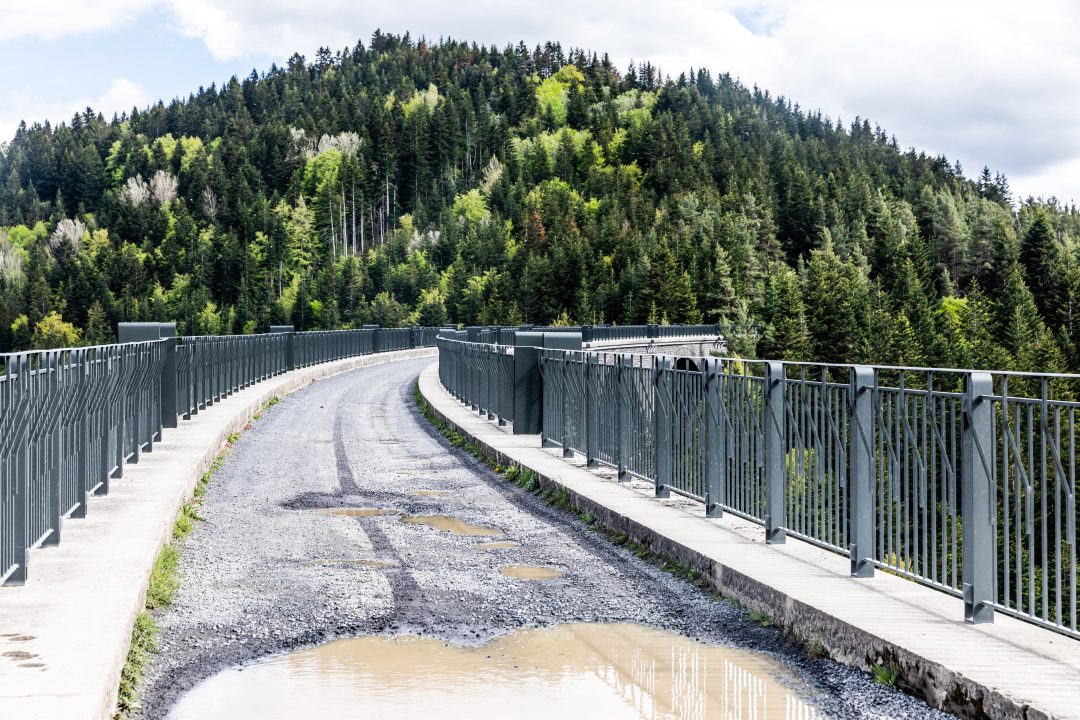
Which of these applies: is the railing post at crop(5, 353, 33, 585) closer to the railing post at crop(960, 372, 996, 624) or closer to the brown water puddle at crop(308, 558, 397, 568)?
the brown water puddle at crop(308, 558, 397, 568)

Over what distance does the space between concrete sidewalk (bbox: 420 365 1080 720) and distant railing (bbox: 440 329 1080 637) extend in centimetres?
16

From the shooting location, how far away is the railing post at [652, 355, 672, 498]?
39.5 ft

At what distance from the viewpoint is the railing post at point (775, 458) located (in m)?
9.33

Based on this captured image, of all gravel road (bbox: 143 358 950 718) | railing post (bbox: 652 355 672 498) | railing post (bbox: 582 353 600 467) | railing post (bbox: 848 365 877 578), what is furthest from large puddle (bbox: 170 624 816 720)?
railing post (bbox: 582 353 600 467)

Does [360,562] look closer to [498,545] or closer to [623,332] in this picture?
[498,545]

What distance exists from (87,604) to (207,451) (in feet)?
30.6

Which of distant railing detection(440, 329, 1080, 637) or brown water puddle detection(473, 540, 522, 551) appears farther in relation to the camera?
brown water puddle detection(473, 540, 522, 551)

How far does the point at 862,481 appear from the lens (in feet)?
26.1

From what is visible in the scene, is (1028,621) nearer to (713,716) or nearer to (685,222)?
(713,716)

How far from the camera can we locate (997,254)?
145125 mm

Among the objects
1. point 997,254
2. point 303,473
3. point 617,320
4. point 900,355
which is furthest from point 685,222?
point 303,473

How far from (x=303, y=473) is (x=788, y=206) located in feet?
561

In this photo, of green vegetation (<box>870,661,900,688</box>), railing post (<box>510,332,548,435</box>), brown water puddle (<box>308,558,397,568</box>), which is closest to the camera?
green vegetation (<box>870,661,900,688</box>)

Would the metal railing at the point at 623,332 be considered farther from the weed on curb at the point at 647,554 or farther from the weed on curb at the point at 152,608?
the weed on curb at the point at 152,608
